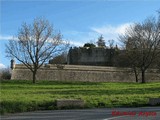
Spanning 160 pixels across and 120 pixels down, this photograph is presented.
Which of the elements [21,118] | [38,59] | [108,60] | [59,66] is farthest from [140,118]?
[108,60]

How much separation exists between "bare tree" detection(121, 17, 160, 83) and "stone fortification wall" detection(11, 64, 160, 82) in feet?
26.8

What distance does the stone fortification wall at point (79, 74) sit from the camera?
76.1 meters

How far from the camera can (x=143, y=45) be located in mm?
67000

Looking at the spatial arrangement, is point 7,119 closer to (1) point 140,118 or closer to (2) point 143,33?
(1) point 140,118

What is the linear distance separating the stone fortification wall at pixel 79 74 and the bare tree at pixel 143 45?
8158 millimetres

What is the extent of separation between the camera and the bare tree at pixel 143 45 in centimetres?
6681

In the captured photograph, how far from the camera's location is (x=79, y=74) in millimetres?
81250

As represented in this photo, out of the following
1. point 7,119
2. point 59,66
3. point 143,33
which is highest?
point 143,33

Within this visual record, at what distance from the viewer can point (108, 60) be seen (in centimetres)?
10888

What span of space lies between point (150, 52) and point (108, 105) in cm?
4717

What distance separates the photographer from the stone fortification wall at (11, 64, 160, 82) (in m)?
76.1

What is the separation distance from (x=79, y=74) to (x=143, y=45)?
61.6ft

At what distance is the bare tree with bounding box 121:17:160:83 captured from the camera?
6681 cm

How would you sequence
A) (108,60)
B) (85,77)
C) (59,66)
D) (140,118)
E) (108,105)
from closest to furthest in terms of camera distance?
1. (140,118)
2. (108,105)
3. (59,66)
4. (85,77)
5. (108,60)
